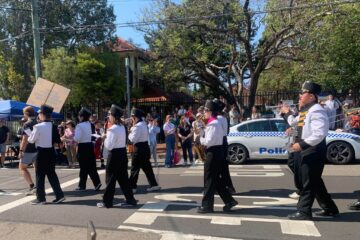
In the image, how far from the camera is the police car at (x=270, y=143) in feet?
41.4

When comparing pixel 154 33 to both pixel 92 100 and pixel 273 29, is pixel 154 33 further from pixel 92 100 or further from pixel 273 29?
pixel 273 29

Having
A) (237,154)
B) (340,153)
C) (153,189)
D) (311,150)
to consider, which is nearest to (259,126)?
(237,154)

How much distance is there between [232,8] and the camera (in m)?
21.4

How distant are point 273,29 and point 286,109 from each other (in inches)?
564

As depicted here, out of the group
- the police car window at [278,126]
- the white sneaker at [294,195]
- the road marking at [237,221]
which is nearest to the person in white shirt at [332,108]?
the police car window at [278,126]

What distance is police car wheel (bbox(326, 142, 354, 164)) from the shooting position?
1260 centimetres

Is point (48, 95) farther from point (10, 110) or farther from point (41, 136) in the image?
point (10, 110)

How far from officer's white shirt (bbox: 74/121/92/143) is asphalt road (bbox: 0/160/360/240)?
42.8 inches

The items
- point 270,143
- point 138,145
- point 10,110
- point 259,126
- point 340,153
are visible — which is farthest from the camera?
point 10,110

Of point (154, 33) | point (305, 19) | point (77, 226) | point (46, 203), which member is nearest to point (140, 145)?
point (46, 203)

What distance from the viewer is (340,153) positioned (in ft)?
41.5

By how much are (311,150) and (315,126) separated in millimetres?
346

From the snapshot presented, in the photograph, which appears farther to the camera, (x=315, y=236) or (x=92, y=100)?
(x=92, y=100)

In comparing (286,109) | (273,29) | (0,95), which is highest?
(273,29)
